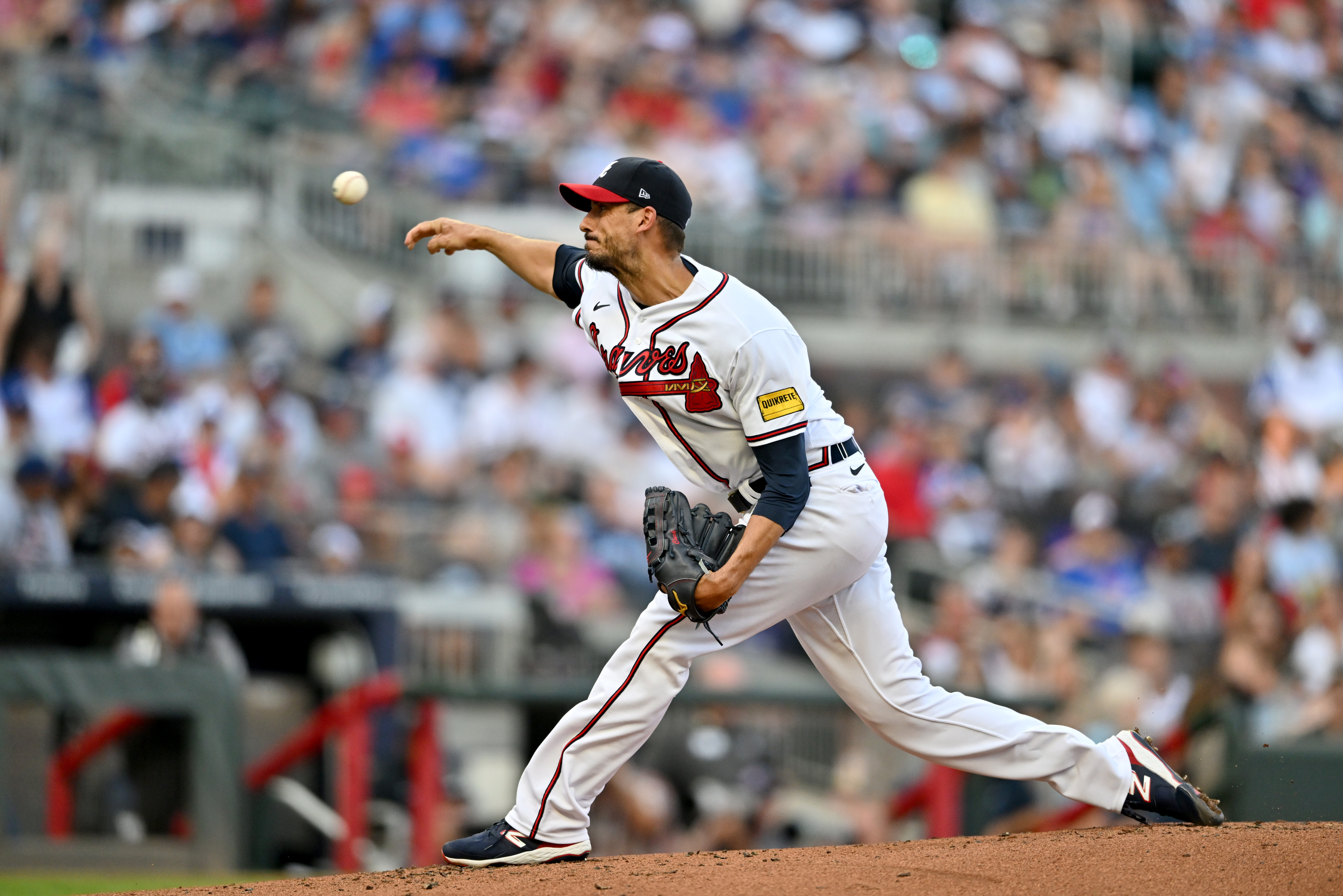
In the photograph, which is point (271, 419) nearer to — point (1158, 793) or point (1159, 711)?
point (1159, 711)

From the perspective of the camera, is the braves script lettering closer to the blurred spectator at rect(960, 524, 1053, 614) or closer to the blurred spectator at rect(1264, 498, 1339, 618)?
the blurred spectator at rect(960, 524, 1053, 614)

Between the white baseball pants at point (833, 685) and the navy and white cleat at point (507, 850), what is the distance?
2 centimetres

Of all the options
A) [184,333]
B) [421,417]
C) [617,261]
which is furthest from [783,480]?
[184,333]

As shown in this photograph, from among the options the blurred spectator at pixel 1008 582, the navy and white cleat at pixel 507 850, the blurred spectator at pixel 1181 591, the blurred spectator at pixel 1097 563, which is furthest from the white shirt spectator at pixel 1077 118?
the navy and white cleat at pixel 507 850

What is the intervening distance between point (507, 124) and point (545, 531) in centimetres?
459

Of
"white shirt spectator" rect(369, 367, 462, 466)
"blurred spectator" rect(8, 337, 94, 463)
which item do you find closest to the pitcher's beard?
"blurred spectator" rect(8, 337, 94, 463)

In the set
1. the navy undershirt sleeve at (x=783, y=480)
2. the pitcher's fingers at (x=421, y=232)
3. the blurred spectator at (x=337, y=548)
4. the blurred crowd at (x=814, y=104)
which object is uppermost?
the blurred crowd at (x=814, y=104)

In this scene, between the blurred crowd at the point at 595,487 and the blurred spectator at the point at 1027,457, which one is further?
the blurred spectator at the point at 1027,457

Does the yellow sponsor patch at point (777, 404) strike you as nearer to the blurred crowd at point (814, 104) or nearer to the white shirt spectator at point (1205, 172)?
the blurred crowd at point (814, 104)

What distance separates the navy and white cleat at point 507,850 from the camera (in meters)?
4.36

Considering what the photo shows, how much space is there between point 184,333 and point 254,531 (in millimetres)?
2021

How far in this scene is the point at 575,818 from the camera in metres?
4.36

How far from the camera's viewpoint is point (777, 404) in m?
4.06

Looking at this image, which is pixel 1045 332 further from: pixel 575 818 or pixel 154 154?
pixel 575 818
